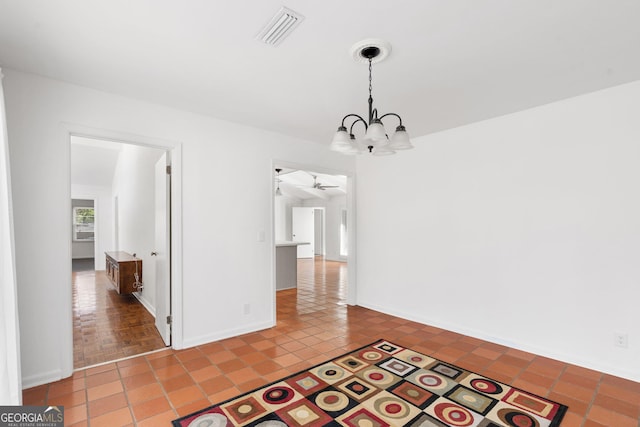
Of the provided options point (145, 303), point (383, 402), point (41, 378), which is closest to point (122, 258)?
point (145, 303)

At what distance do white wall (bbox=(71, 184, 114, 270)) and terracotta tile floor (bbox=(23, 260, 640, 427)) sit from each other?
6919 mm

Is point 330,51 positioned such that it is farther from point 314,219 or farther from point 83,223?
point 83,223

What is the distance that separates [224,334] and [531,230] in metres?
3.37

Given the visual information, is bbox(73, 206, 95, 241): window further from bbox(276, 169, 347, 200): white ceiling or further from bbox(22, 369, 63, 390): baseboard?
bbox(22, 369, 63, 390): baseboard

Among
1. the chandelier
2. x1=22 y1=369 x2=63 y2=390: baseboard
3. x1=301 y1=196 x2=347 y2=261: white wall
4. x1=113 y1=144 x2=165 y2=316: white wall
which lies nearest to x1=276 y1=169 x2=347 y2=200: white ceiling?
Result: x1=301 y1=196 x2=347 y2=261: white wall

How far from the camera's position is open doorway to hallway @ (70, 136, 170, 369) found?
3.23 metres

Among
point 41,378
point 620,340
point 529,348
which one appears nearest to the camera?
point 41,378

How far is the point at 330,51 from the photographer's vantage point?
206cm

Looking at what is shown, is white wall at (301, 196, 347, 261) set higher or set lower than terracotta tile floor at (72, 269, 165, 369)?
higher

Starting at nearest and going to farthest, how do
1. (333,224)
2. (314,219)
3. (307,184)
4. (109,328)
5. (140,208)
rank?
(109,328), (140,208), (307,184), (333,224), (314,219)

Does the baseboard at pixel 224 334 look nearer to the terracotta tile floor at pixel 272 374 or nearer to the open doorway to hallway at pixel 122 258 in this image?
the terracotta tile floor at pixel 272 374

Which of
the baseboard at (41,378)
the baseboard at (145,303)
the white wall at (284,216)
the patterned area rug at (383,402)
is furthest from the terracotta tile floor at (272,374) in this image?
the white wall at (284,216)

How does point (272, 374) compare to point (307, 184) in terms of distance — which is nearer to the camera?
point (272, 374)

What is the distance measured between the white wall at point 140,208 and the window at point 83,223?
5705 millimetres
